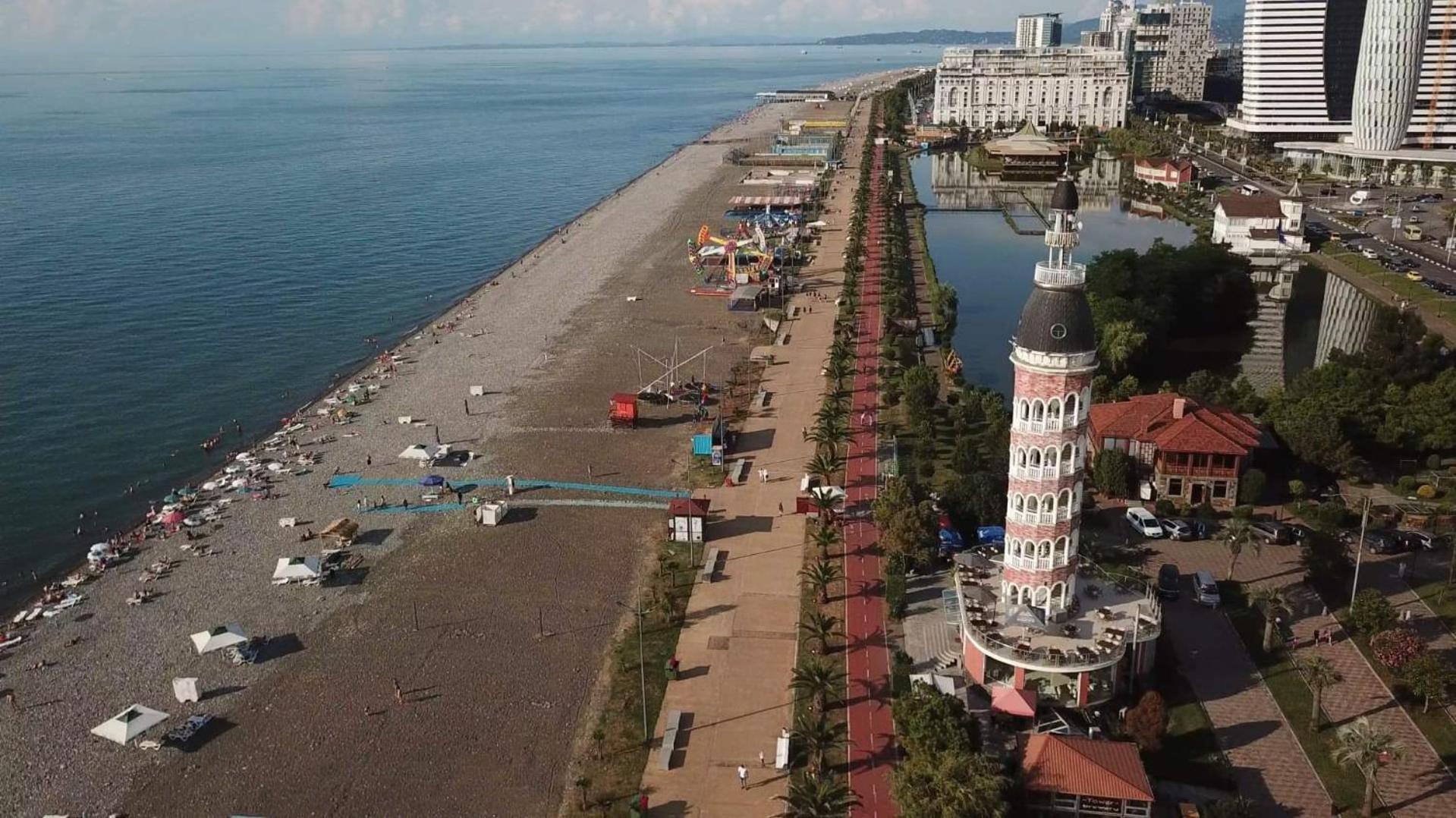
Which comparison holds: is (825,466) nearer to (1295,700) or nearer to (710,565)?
(710,565)

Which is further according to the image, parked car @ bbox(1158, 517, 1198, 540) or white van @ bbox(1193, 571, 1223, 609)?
parked car @ bbox(1158, 517, 1198, 540)

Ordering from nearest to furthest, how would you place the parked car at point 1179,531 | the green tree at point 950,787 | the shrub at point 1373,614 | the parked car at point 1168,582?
the green tree at point 950,787
the shrub at point 1373,614
the parked car at point 1168,582
the parked car at point 1179,531

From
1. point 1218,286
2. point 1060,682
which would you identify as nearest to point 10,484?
point 1060,682

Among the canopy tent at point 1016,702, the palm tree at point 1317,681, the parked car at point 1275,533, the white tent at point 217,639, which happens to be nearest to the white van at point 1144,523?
the parked car at point 1275,533

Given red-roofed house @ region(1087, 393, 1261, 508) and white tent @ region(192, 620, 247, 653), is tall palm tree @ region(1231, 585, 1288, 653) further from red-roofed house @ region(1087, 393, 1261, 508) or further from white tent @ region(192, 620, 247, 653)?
white tent @ region(192, 620, 247, 653)

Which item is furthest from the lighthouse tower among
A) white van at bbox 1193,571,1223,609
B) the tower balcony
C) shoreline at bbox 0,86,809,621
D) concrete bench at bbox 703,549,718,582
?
shoreline at bbox 0,86,809,621

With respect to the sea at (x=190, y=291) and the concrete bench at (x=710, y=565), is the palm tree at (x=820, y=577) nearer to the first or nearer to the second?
the concrete bench at (x=710, y=565)

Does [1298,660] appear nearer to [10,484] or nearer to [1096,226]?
[10,484]
